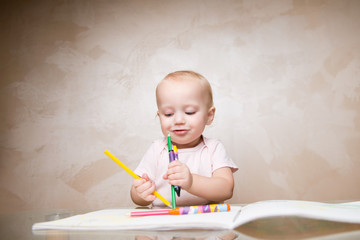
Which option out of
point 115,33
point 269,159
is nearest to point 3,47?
point 115,33

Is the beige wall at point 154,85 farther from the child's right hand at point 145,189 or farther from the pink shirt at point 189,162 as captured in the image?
the child's right hand at point 145,189

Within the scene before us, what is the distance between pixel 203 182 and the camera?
2.94ft

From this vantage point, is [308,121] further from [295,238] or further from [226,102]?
[295,238]

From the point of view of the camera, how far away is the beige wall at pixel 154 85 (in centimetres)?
153

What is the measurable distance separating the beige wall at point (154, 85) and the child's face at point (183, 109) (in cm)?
56

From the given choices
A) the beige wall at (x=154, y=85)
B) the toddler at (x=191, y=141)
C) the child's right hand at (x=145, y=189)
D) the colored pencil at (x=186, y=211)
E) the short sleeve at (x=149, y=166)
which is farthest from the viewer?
the beige wall at (x=154, y=85)

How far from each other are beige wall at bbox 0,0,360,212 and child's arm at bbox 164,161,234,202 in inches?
22.3

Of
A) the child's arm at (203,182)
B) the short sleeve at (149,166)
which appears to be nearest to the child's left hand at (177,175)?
the child's arm at (203,182)

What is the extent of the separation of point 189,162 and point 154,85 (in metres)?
0.67

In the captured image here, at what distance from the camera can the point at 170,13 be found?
170 centimetres

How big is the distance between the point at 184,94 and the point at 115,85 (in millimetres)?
752

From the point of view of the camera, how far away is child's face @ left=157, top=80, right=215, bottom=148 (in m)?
1.01

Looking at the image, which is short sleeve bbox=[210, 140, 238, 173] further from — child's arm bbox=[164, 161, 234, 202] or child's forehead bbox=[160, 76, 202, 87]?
child's forehead bbox=[160, 76, 202, 87]

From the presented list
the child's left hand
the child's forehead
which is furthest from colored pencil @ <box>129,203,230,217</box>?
the child's forehead
